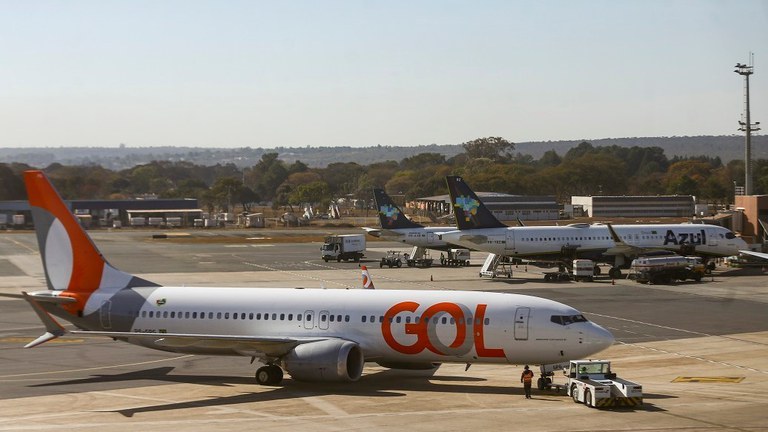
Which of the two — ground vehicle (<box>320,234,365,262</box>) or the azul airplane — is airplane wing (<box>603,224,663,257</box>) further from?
ground vehicle (<box>320,234,365,262</box>)

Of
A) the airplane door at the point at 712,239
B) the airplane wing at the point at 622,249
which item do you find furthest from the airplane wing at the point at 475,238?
the airplane door at the point at 712,239

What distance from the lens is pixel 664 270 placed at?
301 feet

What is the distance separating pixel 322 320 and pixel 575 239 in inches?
2286

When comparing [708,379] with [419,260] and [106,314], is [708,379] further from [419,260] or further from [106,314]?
[419,260]

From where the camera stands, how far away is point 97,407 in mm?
40031

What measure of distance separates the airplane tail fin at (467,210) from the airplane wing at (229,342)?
55.3 meters

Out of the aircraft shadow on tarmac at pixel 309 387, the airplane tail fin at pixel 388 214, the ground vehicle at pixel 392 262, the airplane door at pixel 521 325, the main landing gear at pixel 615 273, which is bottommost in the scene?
the aircraft shadow on tarmac at pixel 309 387

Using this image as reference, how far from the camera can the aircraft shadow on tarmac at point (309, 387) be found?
40.9 metres

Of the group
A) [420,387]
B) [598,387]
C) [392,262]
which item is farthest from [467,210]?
[598,387]

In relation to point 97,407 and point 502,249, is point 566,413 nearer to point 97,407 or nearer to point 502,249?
point 97,407

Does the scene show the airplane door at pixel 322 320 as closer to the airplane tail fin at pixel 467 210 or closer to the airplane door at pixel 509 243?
the airplane door at pixel 509 243

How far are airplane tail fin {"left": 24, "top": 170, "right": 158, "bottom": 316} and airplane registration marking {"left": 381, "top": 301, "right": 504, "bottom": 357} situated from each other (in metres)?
13.5

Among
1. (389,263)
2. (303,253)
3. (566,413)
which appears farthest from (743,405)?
(303,253)

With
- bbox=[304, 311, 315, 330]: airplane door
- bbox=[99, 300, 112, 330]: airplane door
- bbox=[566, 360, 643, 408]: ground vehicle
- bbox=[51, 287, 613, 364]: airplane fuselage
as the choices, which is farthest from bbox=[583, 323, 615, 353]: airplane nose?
bbox=[99, 300, 112, 330]: airplane door
